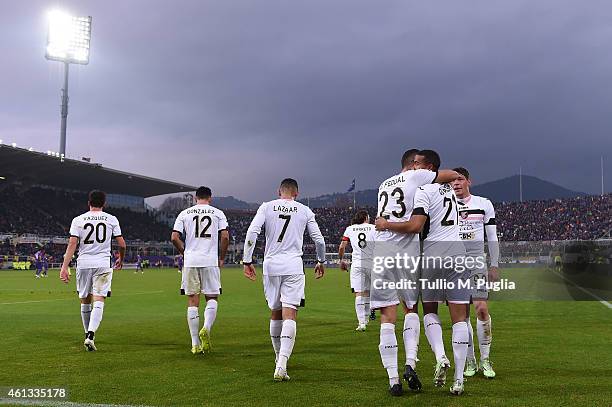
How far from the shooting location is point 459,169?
7.29 meters

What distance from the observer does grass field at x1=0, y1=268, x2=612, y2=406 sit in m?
5.56

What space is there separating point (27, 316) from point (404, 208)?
36.6ft

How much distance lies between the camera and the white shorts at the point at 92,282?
9055 millimetres

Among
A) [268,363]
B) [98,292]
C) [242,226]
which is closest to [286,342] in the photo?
[268,363]

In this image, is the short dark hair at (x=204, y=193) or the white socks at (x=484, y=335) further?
the short dark hair at (x=204, y=193)

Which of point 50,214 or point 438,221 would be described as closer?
point 438,221

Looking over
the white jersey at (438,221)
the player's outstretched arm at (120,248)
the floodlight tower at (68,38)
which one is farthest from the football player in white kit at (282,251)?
the floodlight tower at (68,38)

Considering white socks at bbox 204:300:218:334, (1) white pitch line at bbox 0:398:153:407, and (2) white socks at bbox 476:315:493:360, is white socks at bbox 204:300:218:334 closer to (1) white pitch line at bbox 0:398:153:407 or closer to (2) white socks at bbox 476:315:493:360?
(1) white pitch line at bbox 0:398:153:407

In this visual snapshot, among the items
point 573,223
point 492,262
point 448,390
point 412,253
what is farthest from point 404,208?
point 573,223

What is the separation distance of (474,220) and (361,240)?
15.4 ft

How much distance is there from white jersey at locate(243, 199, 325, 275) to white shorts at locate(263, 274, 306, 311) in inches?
3.0

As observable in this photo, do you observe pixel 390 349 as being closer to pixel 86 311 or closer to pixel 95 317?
pixel 95 317

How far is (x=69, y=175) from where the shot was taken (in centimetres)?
6725

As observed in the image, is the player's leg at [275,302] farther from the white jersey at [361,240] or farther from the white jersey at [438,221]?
the white jersey at [361,240]
